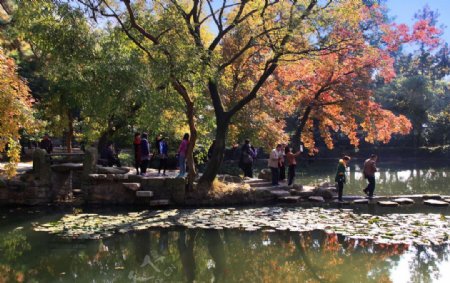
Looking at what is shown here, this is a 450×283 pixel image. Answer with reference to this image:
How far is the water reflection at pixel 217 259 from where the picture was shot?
6.98m

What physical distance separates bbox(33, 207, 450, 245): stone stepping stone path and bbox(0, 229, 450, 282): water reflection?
0.35 m

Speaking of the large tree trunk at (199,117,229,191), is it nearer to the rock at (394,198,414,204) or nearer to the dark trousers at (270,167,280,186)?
the dark trousers at (270,167,280,186)

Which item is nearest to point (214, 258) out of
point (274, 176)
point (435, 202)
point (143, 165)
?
point (143, 165)

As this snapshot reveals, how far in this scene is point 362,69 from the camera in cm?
1702

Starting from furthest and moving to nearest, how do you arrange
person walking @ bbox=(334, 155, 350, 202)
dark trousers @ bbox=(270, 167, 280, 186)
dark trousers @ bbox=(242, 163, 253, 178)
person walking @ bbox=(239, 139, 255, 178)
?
dark trousers @ bbox=(242, 163, 253, 178) → person walking @ bbox=(239, 139, 255, 178) → dark trousers @ bbox=(270, 167, 280, 186) → person walking @ bbox=(334, 155, 350, 202)

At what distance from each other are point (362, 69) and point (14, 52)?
47.5 ft

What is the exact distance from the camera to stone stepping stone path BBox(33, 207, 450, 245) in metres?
9.13

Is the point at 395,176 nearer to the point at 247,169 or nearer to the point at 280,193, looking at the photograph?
the point at 247,169

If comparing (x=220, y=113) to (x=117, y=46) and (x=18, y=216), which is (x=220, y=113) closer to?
(x=117, y=46)

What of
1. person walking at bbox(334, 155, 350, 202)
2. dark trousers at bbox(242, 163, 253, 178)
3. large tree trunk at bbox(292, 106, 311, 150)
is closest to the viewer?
person walking at bbox(334, 155, 350, 202)

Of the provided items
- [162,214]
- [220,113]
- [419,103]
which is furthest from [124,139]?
[419,103]

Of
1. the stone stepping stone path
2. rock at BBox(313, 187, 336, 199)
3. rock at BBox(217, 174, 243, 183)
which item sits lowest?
the stone stepping stone path

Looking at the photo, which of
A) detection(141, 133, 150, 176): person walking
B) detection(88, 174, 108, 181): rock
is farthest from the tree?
detection(141, 133, 150, 176): person walking

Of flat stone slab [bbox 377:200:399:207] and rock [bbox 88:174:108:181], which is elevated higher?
rock [bbox 88:174:108:181]
